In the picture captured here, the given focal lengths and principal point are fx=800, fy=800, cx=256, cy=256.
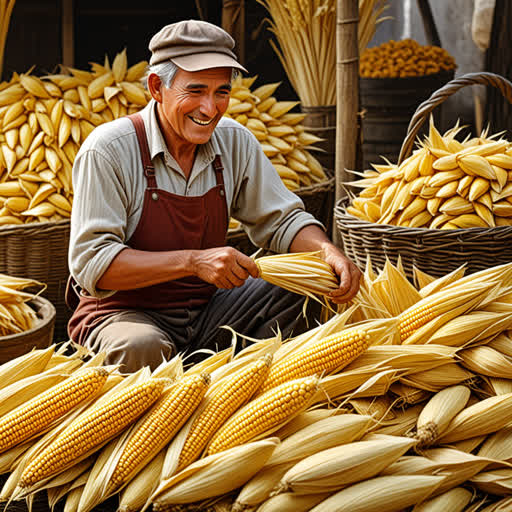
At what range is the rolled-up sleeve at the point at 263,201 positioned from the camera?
291 centimetres

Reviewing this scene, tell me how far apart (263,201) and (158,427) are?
1355mm

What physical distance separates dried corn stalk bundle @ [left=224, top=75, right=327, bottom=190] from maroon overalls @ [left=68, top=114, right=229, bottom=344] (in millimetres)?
1444

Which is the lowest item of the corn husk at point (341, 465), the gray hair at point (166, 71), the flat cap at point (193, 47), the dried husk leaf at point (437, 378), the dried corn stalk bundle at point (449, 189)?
the corn husk at point (341, 465)

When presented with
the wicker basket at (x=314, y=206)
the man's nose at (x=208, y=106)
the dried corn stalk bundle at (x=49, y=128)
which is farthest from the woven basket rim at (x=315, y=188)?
the man's nose at (x=208, y=106)

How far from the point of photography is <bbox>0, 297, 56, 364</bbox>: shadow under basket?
2.90 m

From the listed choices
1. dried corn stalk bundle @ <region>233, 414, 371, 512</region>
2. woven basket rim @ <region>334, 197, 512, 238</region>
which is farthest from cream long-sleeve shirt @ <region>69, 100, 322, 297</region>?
dried corn stalk bundle @ <region>233, 414, 371, 512</region>

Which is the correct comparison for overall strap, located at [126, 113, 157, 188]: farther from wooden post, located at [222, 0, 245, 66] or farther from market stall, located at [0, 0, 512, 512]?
wooden post, located at [222, 0, 245, 66]

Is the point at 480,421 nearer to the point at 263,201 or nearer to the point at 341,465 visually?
the point at 341,465

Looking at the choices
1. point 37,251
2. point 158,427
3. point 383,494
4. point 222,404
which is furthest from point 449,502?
point 37,251

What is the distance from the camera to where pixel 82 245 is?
100.0 inches

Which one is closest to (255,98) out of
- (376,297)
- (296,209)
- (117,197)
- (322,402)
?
(296,209)

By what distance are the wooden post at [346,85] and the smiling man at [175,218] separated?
3.71 ft

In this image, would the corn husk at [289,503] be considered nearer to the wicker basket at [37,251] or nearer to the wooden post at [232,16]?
the wicker basket at [37,251]

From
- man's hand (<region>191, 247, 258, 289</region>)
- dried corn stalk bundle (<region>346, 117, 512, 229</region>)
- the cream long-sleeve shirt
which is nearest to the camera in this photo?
man's hand (<region>191, 247, 258, 289</region>)
